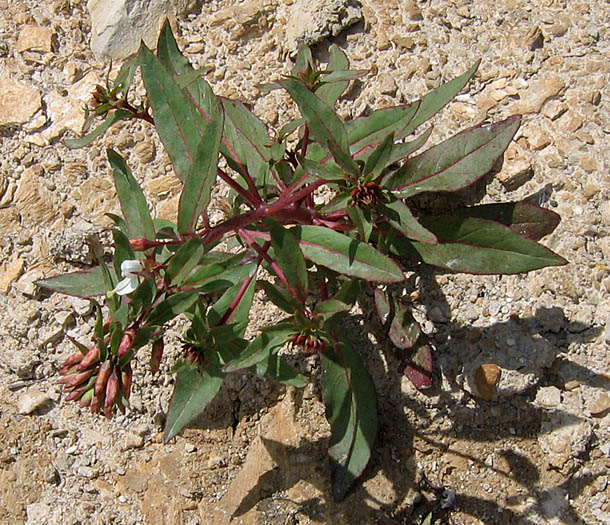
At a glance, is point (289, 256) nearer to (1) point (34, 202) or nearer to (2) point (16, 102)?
(1) point (34, 202)

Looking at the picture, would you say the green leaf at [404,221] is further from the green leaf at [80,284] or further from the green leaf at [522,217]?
the green leaf at [80,284]

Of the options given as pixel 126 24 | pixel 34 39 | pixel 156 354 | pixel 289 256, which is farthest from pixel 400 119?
pixel 34 39

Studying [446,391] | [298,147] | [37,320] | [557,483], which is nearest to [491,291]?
[446,391]

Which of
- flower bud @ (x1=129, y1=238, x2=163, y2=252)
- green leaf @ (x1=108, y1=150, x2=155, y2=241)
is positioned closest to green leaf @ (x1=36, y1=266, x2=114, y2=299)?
green leaf @ (x1=108, y1=150, x2=155, y2=241)

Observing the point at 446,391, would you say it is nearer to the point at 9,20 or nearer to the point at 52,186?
the point at 52,186

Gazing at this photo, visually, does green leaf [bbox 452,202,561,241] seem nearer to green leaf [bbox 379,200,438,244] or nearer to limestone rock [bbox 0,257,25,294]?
green leaf [bbox 379,200,438,244]

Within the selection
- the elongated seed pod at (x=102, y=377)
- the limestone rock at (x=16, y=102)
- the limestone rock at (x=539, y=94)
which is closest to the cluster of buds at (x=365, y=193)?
the elongated seed pod at (x=102, y=377)

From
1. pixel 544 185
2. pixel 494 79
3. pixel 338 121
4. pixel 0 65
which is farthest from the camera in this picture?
pixel 0 65
